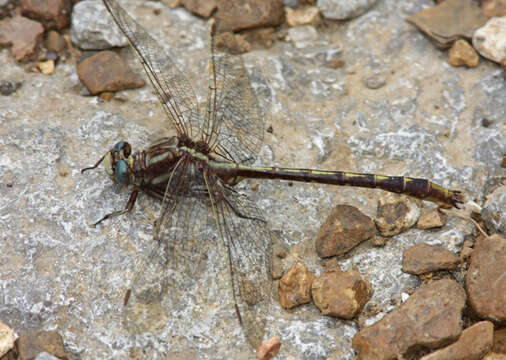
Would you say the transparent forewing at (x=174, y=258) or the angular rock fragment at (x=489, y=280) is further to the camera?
the transparent forewing at (x=174, y=258)

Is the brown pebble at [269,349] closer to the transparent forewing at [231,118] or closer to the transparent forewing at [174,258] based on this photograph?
the transparent forewing at [174,258]

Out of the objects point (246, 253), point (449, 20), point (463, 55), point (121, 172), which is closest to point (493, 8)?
point (449, 20)

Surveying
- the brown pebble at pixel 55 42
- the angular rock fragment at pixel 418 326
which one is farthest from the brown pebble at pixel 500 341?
the brown pebble at pixel 55 42

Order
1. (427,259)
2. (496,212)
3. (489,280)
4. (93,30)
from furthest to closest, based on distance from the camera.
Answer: (93,30) → (496,212) → (427,259) → (489,280)

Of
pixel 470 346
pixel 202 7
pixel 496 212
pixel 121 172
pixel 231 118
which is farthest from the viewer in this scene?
pixel 202 7

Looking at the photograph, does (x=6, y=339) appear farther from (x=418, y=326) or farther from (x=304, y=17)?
(x=304, y=17)

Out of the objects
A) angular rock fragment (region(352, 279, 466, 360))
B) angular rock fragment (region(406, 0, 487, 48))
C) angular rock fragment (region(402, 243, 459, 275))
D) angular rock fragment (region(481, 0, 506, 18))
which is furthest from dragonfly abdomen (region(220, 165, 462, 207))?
angular rock fragment (region(481, 0, 506, 18))
